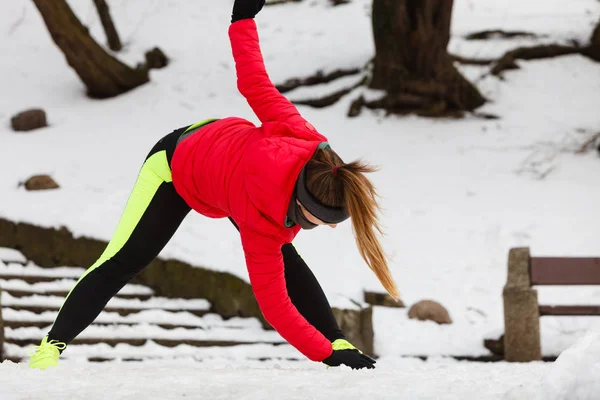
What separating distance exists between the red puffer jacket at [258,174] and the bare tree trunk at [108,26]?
806 cm

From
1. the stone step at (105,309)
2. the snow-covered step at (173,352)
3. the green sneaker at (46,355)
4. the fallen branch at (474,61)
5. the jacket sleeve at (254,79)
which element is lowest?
the snow-covered step at (173,352)

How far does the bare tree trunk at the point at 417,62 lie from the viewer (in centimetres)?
913

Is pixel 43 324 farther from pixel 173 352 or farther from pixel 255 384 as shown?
pixel 255 384

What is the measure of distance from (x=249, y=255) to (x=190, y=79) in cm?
795

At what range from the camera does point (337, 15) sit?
1208 cm

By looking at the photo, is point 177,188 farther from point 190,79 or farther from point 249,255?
point 190,79

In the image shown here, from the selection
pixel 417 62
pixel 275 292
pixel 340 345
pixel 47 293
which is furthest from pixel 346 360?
pixel 417 62

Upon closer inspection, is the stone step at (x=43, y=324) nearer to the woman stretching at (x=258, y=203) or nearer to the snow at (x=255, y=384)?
the woman stretching at (x=258, y=203)

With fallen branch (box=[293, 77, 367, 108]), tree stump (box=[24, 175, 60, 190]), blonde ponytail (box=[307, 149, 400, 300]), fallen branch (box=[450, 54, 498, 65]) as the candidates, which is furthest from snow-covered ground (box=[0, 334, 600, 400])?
fallen branch (box=[450, 54, 498, 65])

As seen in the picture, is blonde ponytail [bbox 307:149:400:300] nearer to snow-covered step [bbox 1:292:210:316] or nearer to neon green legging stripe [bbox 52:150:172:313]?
neon green legging stripe [bbox 52:150:172:313]

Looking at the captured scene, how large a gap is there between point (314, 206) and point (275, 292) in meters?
0.39

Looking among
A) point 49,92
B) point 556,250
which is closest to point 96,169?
point 49,92

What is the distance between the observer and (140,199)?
3.21 m

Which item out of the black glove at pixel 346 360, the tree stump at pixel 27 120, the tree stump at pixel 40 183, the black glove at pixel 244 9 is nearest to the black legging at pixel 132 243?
the black glove at pixel 244 9
